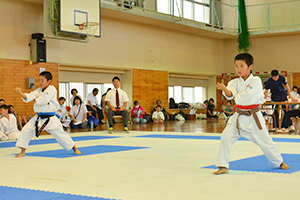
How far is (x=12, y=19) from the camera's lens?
13.3 metres

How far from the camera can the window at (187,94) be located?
2069cm

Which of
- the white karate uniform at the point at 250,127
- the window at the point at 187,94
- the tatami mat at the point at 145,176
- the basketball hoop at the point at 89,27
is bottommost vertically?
the tatami mat at the point at 145,176

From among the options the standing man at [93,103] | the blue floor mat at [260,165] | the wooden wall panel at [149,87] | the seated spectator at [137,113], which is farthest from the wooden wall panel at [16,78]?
the blue floor mat at [260,165]

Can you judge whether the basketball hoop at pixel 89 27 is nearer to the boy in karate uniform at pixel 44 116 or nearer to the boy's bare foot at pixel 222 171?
the boy in karate uniform at pixel 44 116

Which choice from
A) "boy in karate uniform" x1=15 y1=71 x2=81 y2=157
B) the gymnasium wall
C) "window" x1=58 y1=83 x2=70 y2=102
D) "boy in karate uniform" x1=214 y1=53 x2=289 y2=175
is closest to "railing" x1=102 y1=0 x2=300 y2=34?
the gymnasium wall

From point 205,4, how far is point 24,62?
35.2 ft

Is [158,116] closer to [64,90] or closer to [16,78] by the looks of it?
[64,90]

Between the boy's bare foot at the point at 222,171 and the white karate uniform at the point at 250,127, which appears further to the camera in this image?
the white karate uniform at the point at 250,127

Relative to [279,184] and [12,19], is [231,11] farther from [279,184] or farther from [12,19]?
[279,184]

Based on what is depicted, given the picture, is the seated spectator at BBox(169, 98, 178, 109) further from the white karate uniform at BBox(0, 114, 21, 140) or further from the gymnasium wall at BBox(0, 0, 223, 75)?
the white karate uniform at BBox(0, 114, 21, 140)

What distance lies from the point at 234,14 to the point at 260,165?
17.7m

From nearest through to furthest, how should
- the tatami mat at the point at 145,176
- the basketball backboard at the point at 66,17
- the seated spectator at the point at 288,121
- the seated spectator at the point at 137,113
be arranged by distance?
1. the tatami mat at the point at 145,176
2. the seated spectator at the point at 288,121
3. the basketball backboard at the point at 66,17
4. the seated spectator at the point at 137,113

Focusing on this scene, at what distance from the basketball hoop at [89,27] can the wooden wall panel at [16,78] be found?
2.11 metres

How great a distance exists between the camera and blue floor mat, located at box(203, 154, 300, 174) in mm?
4406
